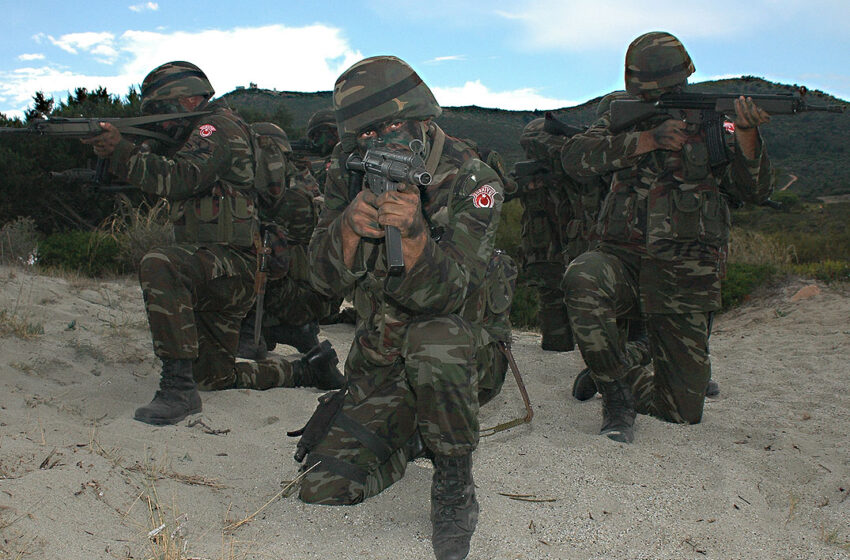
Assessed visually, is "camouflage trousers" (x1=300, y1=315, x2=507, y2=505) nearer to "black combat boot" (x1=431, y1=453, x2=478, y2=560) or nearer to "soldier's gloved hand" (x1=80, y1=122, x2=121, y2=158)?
"black combat boot" (x1=431, y1=453, x2=478, y2=560)

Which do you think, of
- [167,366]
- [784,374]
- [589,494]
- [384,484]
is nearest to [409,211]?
[384,484]

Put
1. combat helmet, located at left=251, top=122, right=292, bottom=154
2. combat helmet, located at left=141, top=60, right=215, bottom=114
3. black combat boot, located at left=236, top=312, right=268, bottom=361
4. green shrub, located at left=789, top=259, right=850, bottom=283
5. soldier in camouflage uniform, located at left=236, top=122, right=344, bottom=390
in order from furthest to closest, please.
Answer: green shrub, located at left=789, top=259, right=850, bottom=283 → black combat boot, located at left=236, top=312, right=268, bottom=361 → combat helmet, located at left=251, top=122, right=292, bottom=154 → soldier in camouflage uniform, located at left=236, top=122, right=344, bottom=390 → combat helmet, located at left=141, top=60, right=215, bottom=114

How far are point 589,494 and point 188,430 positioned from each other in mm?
2014

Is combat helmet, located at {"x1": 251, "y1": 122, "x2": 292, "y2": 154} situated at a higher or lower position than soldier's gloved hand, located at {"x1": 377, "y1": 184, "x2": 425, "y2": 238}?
higher

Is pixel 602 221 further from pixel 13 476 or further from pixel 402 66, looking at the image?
pixel 13 476

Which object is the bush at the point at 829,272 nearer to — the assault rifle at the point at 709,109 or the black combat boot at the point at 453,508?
the assault rifle at the point at 709,109

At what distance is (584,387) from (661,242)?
1096 millimetres

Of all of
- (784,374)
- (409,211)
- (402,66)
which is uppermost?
(402,66)

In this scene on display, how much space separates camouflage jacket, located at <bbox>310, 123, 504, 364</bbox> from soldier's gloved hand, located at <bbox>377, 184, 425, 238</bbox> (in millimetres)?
141

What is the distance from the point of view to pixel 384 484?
2973 millimetres

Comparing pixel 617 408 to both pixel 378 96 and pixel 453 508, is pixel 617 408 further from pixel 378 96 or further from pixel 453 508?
pixel 378 96

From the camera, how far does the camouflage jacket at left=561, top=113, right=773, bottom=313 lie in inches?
158

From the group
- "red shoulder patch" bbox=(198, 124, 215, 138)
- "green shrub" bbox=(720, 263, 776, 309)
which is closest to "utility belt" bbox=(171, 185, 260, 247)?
"red shoulder patch" bbox=(198, 124, 215, 138)

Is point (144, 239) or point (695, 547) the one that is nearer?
point (695, 547)
